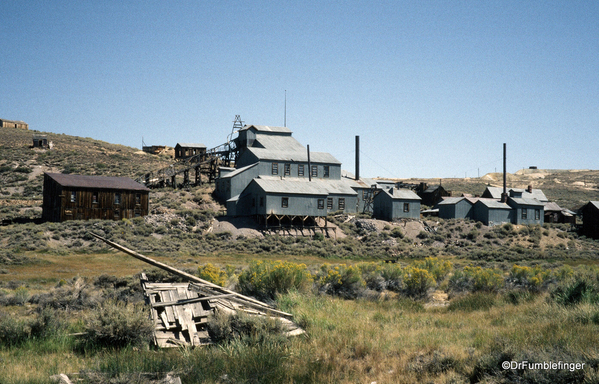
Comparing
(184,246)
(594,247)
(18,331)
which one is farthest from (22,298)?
(594,247)

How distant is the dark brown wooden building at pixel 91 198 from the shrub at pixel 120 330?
35.1 meters

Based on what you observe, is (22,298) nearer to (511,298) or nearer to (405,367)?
(405,367)

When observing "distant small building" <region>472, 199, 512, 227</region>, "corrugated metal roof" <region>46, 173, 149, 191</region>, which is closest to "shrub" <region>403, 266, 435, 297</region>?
"corrugated metal roof" <region>46, 173, 149, 191</region>

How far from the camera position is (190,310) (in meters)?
12.2

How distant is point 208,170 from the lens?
7138cm

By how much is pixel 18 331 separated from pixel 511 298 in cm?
1488

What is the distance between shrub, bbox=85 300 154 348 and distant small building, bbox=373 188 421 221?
4724cm

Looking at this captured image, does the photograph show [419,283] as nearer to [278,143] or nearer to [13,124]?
[278,143]

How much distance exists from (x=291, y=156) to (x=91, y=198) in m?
23.1

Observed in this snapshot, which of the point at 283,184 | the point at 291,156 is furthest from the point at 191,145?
the point at 283,184

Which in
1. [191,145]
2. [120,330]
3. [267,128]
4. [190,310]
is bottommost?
[120,330]

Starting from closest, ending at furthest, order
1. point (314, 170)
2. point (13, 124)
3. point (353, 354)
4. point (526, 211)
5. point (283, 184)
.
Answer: point (353, 354) → point (283, 184) → point (314, 170) → point (526, 211) → point (13, 124)

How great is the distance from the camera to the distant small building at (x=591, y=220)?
55.7m

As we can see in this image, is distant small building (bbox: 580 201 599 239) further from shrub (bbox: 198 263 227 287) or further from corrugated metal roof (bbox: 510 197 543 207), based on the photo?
shrub (bbox: 198 263 227 287)
